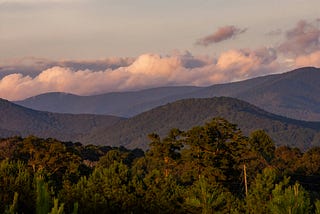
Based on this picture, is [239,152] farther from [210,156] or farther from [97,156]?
[97,156]

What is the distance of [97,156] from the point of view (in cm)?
19762

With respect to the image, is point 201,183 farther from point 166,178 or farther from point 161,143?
point 161,143

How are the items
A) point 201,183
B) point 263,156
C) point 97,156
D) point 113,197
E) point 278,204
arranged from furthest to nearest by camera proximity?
point 97,156, point 263,156, point 113,197, point 201,183, point 278,204

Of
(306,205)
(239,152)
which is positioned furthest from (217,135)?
(306,205)

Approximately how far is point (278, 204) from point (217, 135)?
57147 mm

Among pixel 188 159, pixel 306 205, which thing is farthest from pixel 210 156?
pixel 306 205

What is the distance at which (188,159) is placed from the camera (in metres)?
95.8

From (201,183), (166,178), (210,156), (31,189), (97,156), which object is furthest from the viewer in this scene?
(97,156)

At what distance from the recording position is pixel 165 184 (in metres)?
68.9

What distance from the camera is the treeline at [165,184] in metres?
47.5

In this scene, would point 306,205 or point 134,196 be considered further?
point 134,196

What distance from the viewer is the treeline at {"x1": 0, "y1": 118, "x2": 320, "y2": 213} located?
4753 cm

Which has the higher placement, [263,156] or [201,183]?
[201,183]

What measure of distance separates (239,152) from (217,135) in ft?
17.5
